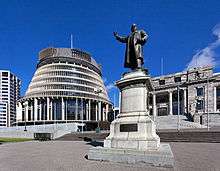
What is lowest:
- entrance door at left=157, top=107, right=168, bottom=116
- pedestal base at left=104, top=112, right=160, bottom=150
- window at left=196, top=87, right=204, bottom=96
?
entrance door at left=157, top=107, right=168, bottom=116

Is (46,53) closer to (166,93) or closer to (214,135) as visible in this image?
(166,93)

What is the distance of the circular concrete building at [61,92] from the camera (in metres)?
109

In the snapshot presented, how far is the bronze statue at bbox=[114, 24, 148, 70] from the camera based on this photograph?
16031 mm

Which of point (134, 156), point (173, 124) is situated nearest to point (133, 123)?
point (134, 156)

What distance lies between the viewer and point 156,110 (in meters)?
92.5

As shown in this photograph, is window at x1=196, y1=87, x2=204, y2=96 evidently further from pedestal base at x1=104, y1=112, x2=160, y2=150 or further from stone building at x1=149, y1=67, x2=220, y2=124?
pedestal base at x1=104, y1=112, x2=160, y2=150

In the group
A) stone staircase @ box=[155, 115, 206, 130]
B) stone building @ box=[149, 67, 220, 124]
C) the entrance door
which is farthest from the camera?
the entrance door

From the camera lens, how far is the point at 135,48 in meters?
16.1

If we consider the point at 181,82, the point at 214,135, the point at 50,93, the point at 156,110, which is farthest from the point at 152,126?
the point at 50,93

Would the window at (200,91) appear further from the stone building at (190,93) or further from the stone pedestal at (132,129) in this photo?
the stone pedestal at (132,129)

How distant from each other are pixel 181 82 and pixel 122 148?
7460cm

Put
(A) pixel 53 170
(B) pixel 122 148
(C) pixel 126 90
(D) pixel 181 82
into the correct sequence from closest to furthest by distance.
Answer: (A) pixel 53 170
(B) pixel 122 148
(C) pixel 126 90
(D) pixel 181 82

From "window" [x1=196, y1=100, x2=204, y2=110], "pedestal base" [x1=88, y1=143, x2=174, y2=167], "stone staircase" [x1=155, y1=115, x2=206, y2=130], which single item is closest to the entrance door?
"window" [x1=196, y1=100, x2=204, y2=110]

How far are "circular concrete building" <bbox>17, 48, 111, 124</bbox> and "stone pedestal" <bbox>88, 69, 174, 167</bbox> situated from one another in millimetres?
90456
